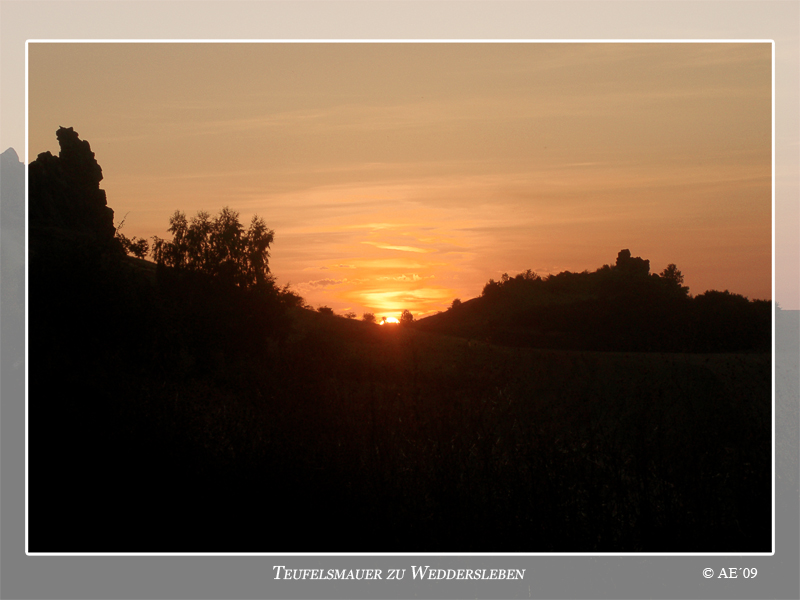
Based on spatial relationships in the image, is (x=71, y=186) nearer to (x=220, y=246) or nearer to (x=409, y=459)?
(x=220, y=246)

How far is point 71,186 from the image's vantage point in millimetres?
49938

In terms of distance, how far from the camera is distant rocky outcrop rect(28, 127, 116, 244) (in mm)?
43281

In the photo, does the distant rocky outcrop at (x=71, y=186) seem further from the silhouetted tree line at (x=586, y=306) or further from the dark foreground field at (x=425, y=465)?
the dark foreground field at (x=425, y=465)

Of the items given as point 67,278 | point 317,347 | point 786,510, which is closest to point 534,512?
point 786,510

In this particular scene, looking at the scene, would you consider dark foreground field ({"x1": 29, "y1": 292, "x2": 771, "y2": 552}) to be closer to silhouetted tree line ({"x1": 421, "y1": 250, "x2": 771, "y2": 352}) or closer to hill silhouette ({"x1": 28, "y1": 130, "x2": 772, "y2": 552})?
hill silhouette ({"x1": 28, "y1": 130, "x2": 772, "y2": 552})

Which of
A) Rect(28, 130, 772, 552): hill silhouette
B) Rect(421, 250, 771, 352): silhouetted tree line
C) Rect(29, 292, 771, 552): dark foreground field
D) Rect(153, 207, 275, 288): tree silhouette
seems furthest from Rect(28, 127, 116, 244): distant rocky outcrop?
Rect(29, 292, 771, 552): dark foreground field

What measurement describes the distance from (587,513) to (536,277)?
4533 cm

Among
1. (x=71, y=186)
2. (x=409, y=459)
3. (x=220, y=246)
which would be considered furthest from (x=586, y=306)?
(x=71, y=186)

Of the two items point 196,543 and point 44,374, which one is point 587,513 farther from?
point 44,374

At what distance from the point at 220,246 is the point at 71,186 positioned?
19.3 meters

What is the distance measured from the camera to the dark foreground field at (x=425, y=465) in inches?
165

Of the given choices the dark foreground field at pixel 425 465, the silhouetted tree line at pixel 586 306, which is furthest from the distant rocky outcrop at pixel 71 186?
the dark foreground field at pixel 425 465

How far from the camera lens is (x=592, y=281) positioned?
1783 inches

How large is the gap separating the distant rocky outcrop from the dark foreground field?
39.0m
